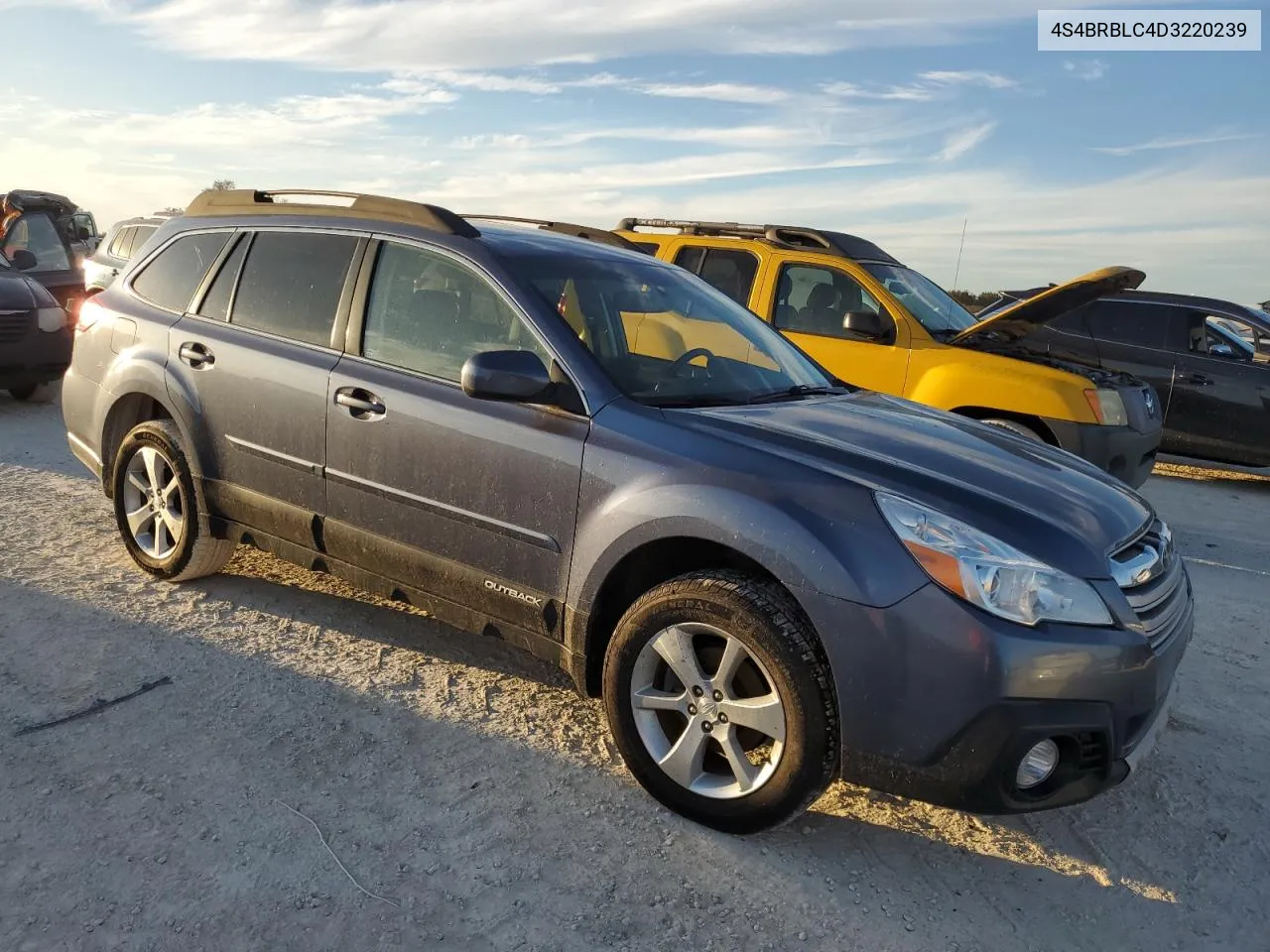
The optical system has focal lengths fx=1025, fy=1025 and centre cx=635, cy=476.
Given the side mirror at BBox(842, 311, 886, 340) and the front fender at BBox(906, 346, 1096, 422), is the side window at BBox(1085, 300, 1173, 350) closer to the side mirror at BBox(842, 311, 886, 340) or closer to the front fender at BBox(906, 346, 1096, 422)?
the front fender at BBox(906, 346, 1096, 422)

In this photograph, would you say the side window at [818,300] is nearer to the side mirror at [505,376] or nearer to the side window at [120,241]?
the side mirror at [505,376]

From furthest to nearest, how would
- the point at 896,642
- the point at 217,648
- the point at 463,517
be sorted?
the point at 217,648
the point at 463,517
the point at 896,642

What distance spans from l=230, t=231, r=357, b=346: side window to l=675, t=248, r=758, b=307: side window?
3897 millimetres

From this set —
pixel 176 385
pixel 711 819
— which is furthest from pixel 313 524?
pixel 711 819

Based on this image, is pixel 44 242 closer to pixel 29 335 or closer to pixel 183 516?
pixel 29 335

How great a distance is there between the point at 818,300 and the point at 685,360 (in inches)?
160

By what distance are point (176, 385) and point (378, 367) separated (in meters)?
1.18

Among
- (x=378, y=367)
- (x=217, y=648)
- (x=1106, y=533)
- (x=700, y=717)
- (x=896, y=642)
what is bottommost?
(x=217, y=648)

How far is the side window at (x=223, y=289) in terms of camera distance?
4.33m

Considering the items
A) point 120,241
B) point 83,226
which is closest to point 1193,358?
point 120,241

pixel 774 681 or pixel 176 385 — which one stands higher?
pixel 176 385

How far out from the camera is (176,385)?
4.32m

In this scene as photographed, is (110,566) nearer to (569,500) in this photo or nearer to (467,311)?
(467,311)

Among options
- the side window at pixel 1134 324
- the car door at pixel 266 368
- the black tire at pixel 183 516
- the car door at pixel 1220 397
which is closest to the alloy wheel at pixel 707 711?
the car door at pixel 266 368
